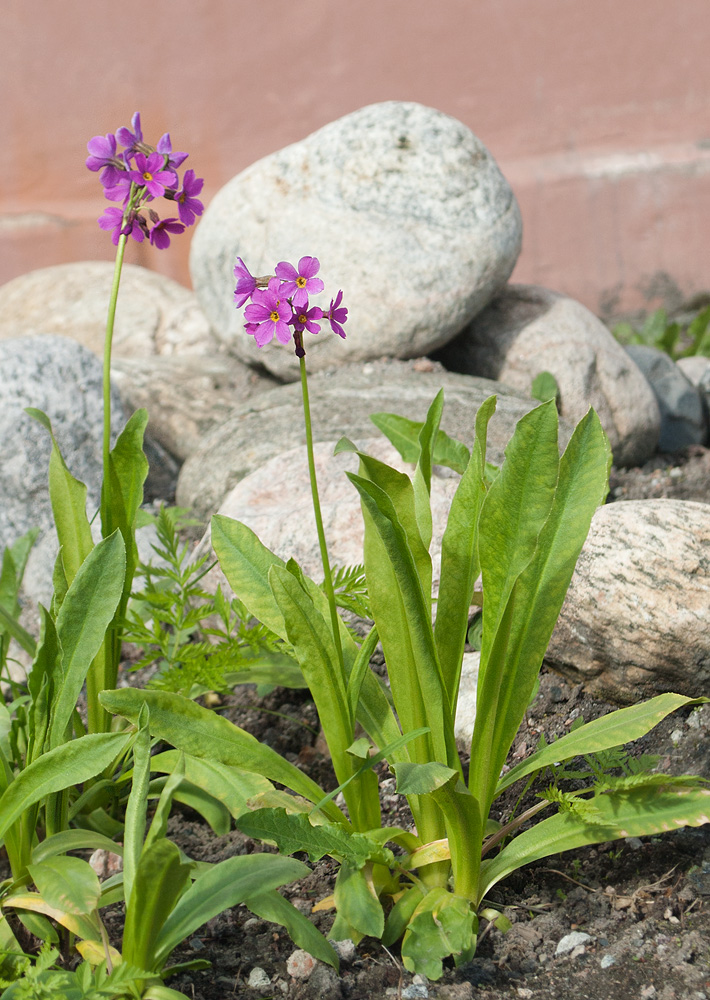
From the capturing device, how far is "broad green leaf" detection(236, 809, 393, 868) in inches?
59.7

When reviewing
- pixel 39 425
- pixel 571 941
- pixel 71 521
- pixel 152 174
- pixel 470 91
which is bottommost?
pixel 571 941

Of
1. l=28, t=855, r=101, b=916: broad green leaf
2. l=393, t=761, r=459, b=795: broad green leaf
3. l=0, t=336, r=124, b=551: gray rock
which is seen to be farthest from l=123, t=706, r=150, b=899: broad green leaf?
l=0, t=336, r=124, b=551: gray rock

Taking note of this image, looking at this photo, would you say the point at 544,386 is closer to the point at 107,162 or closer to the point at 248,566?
the point at 248,566

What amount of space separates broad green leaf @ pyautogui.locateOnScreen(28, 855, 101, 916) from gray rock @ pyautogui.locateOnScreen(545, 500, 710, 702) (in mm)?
1206

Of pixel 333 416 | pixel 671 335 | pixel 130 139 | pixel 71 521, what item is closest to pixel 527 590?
pixel 71 521

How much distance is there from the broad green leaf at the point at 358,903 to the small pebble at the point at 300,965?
108mm

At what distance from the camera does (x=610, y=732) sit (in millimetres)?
1630

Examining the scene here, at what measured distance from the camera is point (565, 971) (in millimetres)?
1575

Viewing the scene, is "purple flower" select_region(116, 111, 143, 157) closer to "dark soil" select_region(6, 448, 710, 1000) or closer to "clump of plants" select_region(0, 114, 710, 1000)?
"clump of plants" select_region(0, 114, 710, 1000)

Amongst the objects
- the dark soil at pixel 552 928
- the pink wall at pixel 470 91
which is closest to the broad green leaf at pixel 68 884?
the dark soil at pixel 552 928

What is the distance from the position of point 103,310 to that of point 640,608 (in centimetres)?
455

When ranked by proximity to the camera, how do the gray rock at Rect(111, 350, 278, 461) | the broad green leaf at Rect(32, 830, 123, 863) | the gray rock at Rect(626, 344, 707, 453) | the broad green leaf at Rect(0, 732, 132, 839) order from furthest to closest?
the gray rock at Rect(626, 344, 707, 453) < the gray rock at Rect(111, 350, 278, 461) < the broad green leaf at Rect(32, 830, 123, 863) < the broad green leaf at Rect(0, 732, 132, 839)

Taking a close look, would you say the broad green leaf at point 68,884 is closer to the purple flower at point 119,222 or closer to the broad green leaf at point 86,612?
the broad green leaf at point 86,612

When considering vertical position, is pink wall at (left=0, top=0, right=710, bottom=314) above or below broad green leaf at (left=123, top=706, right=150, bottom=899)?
above
